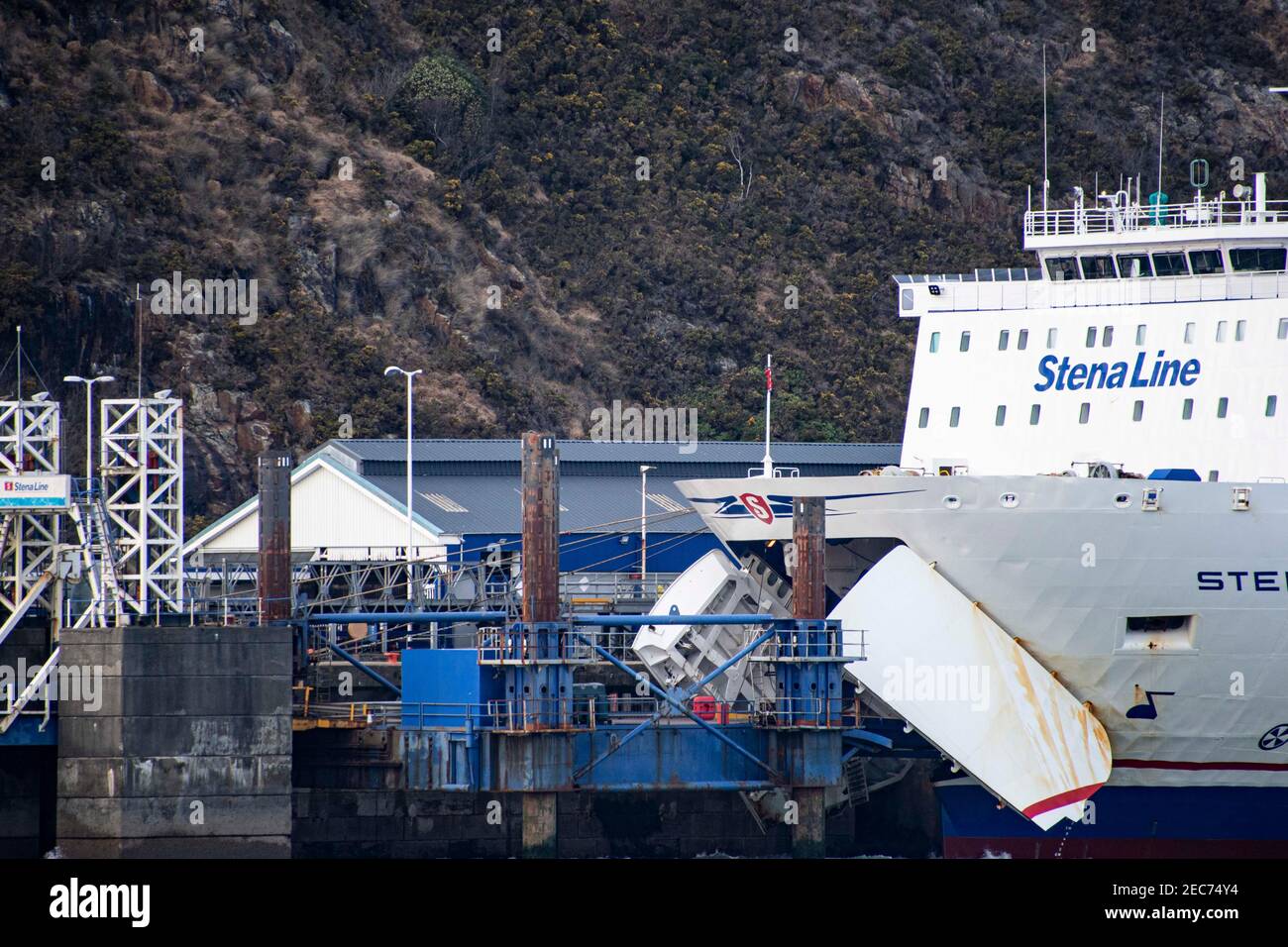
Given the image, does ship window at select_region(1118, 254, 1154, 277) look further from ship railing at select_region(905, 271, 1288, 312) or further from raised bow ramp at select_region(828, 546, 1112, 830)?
raised bow ramp at select_region(828, 546, 1112, 830)

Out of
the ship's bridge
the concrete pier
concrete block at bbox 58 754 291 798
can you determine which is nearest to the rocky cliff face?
the concrete pier

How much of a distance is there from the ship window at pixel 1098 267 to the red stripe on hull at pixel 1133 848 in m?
12.6

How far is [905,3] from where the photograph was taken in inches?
3910

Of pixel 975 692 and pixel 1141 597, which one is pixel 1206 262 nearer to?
pixel 1141 597

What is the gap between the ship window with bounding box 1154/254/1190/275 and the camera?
44.8 m

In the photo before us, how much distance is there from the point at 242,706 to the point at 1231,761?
19.5m

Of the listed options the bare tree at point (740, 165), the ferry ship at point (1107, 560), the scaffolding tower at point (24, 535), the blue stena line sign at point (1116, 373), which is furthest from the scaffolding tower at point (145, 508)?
the bare tree at point (740, 165)

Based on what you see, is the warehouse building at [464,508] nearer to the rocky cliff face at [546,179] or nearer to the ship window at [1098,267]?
the rocky cliff face at [546,179]

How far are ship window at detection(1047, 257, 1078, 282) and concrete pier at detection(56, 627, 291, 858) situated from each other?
19.7m

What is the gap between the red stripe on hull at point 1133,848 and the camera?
41062mm

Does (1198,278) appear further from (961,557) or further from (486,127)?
(486,127)

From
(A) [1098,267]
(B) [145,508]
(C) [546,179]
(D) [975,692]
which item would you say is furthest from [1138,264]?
(C) [546,179]

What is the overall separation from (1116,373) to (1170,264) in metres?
3.07

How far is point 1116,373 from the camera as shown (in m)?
43.8
